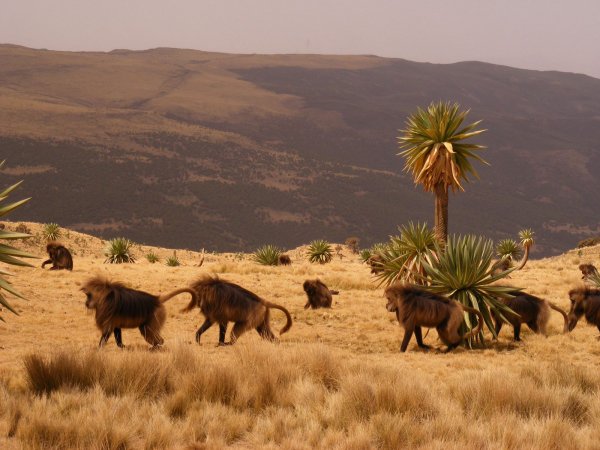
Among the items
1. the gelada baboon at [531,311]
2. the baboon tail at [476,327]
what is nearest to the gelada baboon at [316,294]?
the gelada baboon at [531,311]

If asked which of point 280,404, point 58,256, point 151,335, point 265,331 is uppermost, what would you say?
point 58,256

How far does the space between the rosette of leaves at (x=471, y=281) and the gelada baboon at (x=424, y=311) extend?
102cm

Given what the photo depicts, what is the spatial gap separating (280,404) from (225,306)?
183 inches

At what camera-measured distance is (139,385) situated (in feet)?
29.1

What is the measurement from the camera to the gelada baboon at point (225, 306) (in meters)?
13.2

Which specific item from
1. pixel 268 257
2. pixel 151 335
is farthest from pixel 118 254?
pixel 151 335

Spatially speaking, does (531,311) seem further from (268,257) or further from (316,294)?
(268,257)

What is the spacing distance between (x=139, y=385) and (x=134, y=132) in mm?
138914

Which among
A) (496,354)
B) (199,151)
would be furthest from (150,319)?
(199,151)

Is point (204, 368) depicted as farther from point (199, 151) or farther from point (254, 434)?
point (199, 151)

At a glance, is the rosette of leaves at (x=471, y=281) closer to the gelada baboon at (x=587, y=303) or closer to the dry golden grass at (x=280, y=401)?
the gelada baboon at (x=587, y=303)

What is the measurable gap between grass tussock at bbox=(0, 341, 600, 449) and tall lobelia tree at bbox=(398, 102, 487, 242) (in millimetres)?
12862

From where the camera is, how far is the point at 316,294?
18938 mm

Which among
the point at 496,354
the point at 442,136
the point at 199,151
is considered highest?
the point at 199,151
